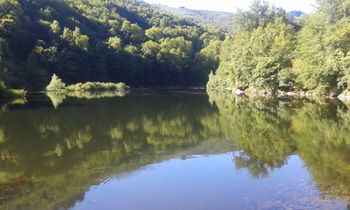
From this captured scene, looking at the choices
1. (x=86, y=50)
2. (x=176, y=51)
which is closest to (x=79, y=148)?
(x=86, y=50)

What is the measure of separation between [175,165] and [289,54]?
74565 mm

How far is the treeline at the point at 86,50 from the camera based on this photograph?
108275mm

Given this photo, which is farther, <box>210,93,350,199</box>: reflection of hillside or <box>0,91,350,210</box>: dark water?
<box>210,93,350,199</box>: reflection of hillside

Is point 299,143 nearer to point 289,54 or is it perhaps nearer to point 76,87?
point 289,54

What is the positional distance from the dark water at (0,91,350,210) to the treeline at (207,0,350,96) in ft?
117

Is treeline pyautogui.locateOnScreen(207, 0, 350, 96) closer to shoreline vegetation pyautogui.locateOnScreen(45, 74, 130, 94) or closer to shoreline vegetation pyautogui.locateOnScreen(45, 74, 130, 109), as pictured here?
shoreline vegetation pyautogui.locateOnScreen(45, 74, 130, 109)

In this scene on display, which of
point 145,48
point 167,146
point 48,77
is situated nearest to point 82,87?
point 48,77

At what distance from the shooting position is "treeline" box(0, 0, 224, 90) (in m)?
108

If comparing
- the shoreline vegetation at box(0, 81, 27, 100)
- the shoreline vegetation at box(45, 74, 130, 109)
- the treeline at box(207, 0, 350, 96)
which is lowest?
the shoreline vegetation at box(45, 74, 130, 109)

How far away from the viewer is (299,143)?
2398 centimetres

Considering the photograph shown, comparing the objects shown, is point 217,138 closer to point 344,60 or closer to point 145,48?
point 344,60

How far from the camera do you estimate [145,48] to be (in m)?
154

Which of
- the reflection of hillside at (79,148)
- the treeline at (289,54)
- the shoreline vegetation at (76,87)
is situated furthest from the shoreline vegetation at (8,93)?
the treeline at (289,54)

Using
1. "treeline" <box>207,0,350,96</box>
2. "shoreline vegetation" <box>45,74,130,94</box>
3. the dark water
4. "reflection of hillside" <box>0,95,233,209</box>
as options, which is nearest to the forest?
"treeline" <box>207,0,350,96</box>
